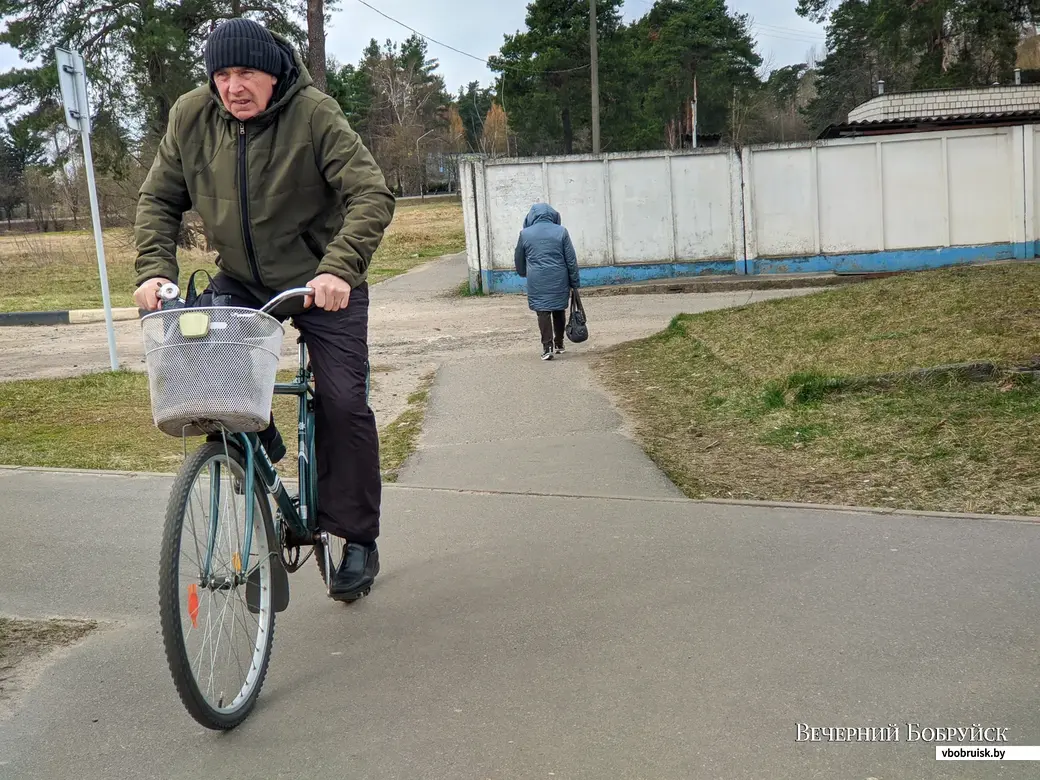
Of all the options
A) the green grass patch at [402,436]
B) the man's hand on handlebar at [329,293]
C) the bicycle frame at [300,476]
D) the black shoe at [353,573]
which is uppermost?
the man's hand on handlebar at [329,293]

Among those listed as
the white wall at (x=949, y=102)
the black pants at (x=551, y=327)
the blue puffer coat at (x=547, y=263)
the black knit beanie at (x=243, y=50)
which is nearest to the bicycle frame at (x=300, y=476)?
the black knit beanie at (x=243, y=50)

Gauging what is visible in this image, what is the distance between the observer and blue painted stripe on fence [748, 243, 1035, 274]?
2012 centimetres

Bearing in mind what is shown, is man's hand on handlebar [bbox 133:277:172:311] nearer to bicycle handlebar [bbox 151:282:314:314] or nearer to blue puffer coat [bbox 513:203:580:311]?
bicycle handlebar [bbox 151:282:314:314]

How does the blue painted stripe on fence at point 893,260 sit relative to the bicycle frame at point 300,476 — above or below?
below

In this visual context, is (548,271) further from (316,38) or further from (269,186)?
(316,38)

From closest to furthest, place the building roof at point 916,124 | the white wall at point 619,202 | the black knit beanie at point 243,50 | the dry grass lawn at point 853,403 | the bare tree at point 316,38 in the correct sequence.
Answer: the black knit beanie at point 243,50
the dry grass lawn at point 853,403
the white wall at point 619,202
the building roof at point 916,124
the bare tree at point 316,38

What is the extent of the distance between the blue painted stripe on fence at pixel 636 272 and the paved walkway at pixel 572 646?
14746mm

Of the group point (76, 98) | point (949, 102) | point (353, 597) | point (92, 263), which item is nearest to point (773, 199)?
point (949, 102)

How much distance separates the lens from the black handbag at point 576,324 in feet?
41.0

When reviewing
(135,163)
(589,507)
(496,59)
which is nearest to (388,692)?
(589,507)

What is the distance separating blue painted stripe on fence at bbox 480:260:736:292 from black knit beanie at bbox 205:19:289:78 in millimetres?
16867

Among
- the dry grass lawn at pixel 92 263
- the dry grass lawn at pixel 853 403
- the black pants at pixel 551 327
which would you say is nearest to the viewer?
the dry grass lawn at pixel 853 403

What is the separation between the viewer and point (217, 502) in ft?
11.1

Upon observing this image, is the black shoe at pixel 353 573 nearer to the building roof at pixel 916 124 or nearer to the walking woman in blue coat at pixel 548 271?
the walking woman in blue coat at pixel 548 271
